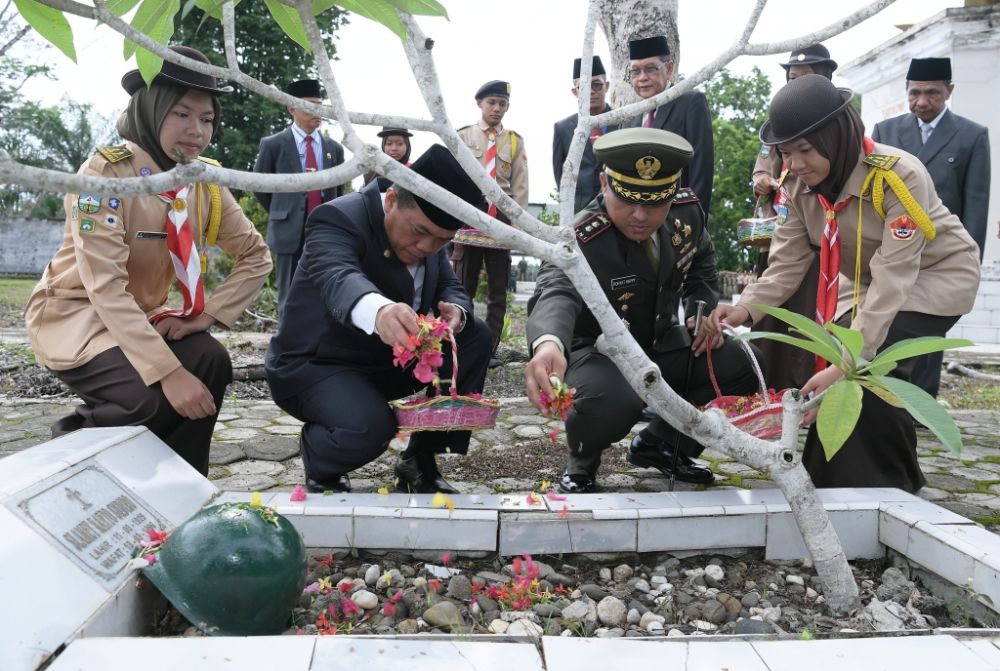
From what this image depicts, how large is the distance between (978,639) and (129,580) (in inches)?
75.3

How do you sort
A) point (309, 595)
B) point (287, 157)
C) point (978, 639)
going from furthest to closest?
1. point (287, 157)
2. point (309, 595)
3. point (978, 639)

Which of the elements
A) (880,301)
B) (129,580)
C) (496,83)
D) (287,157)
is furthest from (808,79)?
(287,157)

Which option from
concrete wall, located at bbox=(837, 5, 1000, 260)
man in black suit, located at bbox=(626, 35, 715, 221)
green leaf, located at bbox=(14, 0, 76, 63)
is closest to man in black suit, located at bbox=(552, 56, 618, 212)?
man in black suit, located at bbox=(626, 35, 715, 221)

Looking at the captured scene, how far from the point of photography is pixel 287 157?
6242 mm

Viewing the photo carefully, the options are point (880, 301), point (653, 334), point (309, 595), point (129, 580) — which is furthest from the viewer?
point (653, 334)

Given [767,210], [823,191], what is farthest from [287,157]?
[823,191]

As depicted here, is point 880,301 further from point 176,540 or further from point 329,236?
point 176,540

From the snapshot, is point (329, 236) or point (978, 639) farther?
point (329, 236)

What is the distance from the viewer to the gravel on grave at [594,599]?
2104mm

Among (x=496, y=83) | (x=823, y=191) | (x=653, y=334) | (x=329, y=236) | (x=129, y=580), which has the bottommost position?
(x=129, y=580)

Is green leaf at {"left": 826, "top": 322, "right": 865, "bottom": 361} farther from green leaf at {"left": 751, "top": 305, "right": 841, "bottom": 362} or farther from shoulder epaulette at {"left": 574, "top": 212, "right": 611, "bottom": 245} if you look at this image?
shoulder epaulette at {"left": 574, "top": 212, "right": 611, "bottom": 245}

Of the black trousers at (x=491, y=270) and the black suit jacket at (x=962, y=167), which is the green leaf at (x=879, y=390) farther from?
the black trousers at (x=491, y=270)

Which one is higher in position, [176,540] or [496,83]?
[496,83]

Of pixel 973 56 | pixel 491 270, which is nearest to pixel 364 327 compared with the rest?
pixel 491 270
